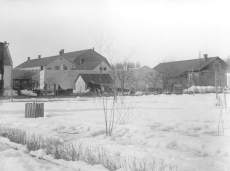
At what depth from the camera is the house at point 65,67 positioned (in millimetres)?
58250

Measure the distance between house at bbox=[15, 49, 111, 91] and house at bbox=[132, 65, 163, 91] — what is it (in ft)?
18.3

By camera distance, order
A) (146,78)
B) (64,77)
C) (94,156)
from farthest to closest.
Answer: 1. (146,78)
2. (64,77)
3. (94,156)

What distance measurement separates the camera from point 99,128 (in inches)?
451

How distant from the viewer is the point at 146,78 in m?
61.5

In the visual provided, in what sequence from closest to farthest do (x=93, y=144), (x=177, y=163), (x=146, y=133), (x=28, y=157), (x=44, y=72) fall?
(x=177, y=163)
(x=28, y=157)
(x=93, y=144)
(x=146, y=133)
(x=44, y=72)

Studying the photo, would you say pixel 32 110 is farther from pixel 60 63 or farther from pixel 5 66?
pixel 60 63

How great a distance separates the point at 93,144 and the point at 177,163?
111 inches

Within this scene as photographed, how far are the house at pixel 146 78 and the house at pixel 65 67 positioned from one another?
558 cm

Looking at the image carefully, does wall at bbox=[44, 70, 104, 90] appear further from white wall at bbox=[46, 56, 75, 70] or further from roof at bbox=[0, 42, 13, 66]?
white wall at bbox=[46, 56, 75, 70]

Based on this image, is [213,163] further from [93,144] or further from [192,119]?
[192,119]

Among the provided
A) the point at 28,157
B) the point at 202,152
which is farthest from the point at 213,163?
the point at 28,157

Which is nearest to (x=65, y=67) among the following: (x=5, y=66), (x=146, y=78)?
(x=146, y=78)

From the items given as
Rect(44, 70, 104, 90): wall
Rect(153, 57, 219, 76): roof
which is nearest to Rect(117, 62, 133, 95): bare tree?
Rect(153, 57, 219, 76): roof

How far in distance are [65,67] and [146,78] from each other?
21.3 meters
